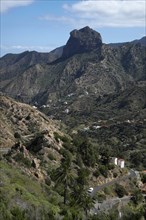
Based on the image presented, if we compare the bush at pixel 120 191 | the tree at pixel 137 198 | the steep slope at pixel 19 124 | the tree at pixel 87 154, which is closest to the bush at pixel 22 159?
the tree at pixel 87 154

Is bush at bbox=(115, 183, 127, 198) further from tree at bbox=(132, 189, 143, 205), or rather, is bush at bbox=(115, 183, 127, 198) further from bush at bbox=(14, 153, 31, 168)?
bush at bbox=(14, 153, 31, 168)

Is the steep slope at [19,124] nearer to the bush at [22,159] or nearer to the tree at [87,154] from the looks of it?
the tree at [87,154]

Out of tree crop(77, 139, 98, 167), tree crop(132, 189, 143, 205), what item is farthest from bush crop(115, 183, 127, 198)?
tree crop(77, 139, 98, 167)

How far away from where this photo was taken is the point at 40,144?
80.0 meters

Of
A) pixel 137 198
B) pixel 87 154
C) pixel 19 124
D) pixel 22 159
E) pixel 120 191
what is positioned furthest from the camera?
pixel 19 124

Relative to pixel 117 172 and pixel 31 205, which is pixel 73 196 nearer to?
pixel 31 205

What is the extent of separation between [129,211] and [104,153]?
28.9 meters

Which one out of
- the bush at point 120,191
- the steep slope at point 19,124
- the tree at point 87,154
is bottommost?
the bush at point 120,191

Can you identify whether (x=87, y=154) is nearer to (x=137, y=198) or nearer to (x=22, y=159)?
(x=137, y=198)

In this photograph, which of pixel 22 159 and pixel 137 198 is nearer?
pixel 22 159

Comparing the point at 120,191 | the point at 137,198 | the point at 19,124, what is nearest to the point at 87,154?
the point at 120,191

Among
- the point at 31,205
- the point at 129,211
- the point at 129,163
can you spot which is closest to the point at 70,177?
the point at 129,211

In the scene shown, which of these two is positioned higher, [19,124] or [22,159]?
[22,159]

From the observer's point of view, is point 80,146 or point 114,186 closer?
point 114,186
